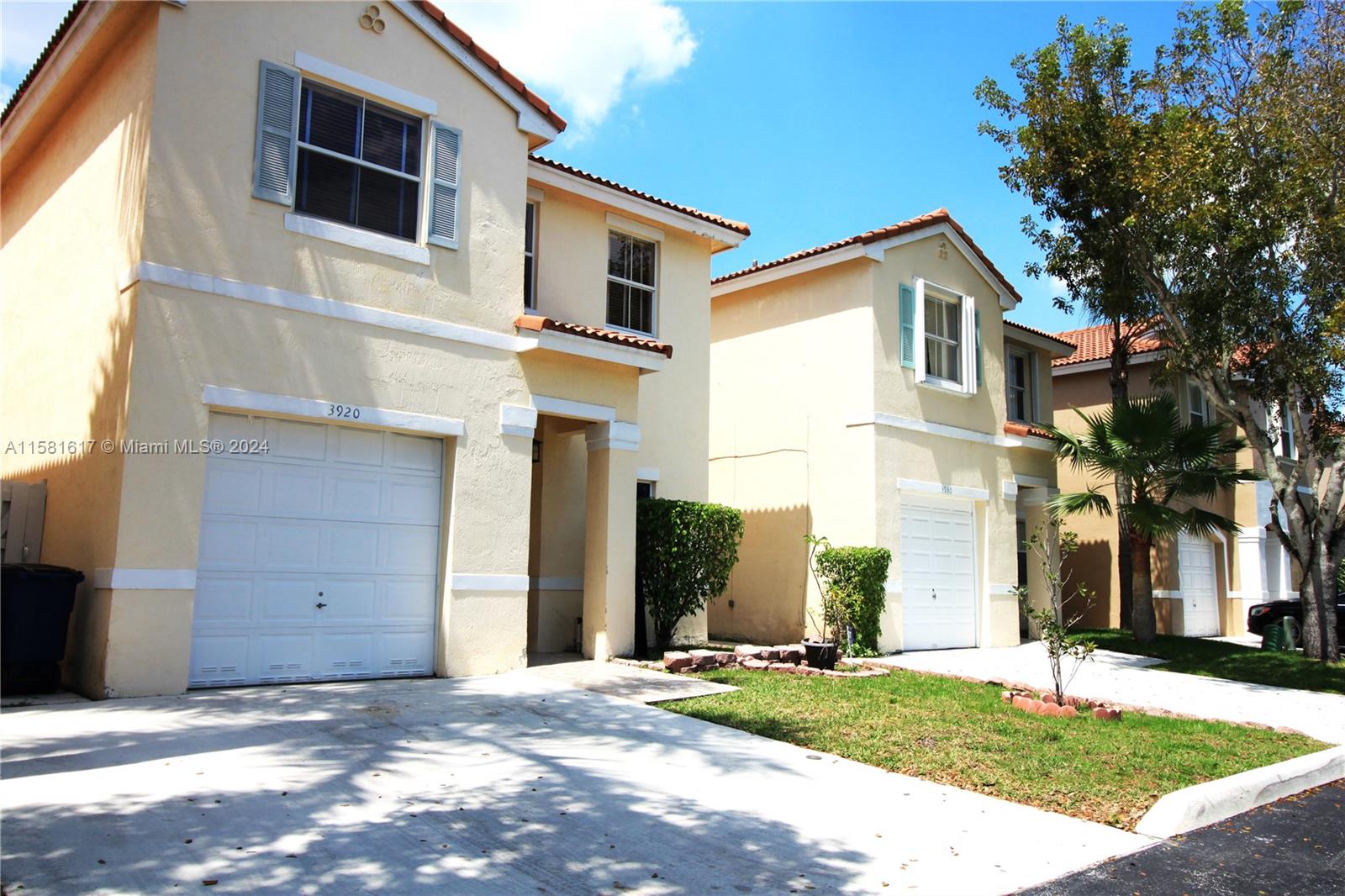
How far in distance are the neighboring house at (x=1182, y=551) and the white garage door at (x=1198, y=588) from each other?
0.07 ft

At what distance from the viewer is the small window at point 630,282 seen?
14727mm

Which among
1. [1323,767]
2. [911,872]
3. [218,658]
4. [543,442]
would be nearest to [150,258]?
[218,658]

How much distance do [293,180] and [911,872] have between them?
854cm

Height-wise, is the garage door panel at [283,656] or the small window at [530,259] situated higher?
the small window at [530,259]

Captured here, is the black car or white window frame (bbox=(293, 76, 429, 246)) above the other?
white window frame (bbox=(293, 76, 429, 246))

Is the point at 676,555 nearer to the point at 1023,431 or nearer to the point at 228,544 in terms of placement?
the point at 228,544

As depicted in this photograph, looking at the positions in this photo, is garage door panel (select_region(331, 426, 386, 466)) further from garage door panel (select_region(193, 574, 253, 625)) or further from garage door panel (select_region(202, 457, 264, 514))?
garage door panel (select_region(193, 574, 253, 625))

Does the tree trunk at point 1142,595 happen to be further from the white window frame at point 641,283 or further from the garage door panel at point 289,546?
the garage door panel at point 289,546

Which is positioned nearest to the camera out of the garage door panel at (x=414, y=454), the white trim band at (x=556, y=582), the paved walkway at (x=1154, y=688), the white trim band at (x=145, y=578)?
the white trim band at (x=145, y=578)

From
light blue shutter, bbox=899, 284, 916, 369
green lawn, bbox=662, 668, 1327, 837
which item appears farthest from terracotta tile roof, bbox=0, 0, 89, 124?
light blue shutter, bbox=899, 284, 916, 369

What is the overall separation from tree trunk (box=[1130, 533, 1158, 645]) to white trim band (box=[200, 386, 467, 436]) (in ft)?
42.6

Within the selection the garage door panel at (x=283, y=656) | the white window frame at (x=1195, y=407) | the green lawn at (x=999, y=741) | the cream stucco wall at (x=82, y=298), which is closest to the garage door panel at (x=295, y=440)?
the cream stucco wall at (x=82, y=298)

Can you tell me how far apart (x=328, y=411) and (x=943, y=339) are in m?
11.7

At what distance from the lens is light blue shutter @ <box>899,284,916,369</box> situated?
16.7 m
